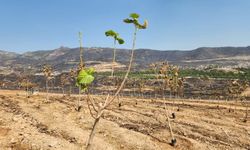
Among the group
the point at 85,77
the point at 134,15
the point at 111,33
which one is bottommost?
the point at 85,77

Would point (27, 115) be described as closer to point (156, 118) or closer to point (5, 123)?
point (5, 123)

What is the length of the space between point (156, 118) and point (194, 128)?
9881 mm

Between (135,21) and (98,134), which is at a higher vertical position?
(135,21)

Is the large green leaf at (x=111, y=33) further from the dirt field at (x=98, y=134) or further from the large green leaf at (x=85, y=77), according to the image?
the dirt field at (x=98, y=134)

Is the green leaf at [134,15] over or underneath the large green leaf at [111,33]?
over

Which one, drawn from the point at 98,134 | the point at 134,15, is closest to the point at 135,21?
the point at 134,15

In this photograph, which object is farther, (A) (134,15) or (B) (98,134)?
(B) (98,134)

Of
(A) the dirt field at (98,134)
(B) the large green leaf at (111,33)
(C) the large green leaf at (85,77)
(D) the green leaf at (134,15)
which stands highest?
(D) the green leaf at (134,15)

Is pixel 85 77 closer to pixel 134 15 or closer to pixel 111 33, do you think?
pixel 111 33

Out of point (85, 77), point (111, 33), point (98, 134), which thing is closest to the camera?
point (85, 77)

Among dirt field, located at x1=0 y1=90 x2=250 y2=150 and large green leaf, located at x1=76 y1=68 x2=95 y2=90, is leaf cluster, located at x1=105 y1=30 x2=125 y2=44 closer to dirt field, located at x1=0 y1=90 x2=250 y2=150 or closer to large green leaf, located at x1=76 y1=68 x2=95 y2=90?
large green leaf, located at x1=76 y1=68 x2=95 y2=90

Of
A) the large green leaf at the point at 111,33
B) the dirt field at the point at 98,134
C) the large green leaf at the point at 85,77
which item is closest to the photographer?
the large green leaf at the point at 85,77

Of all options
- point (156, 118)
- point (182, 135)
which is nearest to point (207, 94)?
point (156, 118)

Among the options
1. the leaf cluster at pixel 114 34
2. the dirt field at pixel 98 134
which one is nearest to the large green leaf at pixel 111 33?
the leaf cluster at pixel 114 34
